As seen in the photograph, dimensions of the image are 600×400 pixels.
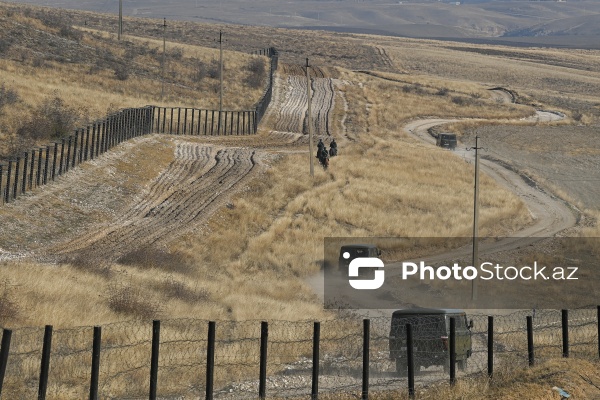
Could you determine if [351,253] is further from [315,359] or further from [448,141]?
[448,141]

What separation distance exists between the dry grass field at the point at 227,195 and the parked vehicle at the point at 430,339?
2625 millimetres

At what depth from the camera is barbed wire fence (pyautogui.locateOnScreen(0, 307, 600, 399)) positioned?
1334cm

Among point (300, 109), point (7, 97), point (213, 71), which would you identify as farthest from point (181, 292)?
point (213, 71)

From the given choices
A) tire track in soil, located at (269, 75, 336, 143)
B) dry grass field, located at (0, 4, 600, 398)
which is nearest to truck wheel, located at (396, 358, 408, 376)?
dry grass field, located at (0, 4, 600, 398)

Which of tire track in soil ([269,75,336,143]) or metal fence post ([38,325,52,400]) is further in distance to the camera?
tire track in soil ([269,75,336,143])

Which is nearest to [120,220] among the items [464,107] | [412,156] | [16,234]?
[16,234]

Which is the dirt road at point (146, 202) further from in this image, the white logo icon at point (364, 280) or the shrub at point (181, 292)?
the white logo icon at point (364, 280)

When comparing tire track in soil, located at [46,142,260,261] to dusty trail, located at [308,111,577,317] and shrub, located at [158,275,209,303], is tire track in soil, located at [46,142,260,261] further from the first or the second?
dusty trail, located at [308,111,577,317]

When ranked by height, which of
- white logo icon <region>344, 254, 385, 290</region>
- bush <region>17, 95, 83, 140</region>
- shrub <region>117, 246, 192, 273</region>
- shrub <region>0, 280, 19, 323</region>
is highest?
bush <region>17, 95, 83, 140</region>

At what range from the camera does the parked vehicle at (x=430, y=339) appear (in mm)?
17297

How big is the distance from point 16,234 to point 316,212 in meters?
17.4

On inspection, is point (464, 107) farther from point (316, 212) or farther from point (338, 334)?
point (338, 334)

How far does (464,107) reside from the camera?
310 feet

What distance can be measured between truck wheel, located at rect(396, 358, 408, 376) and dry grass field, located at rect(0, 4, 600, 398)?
2.22m
